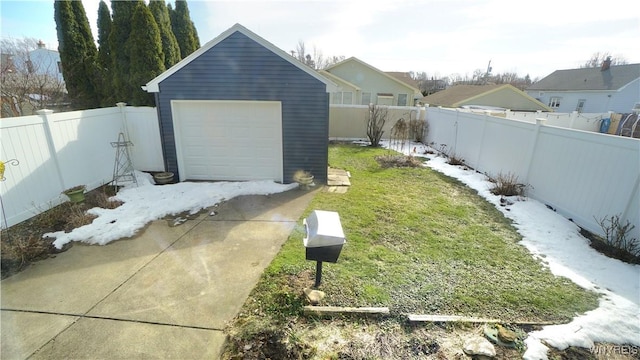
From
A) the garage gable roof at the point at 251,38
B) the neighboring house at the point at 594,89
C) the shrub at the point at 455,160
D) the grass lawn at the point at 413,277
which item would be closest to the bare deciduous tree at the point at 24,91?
the garage gable roof at the point at 251,38

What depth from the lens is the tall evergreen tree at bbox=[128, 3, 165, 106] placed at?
7.84m

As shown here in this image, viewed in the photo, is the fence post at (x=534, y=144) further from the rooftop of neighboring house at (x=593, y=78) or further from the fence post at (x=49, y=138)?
the rooftop of neighboring house at (x=593, y=78)

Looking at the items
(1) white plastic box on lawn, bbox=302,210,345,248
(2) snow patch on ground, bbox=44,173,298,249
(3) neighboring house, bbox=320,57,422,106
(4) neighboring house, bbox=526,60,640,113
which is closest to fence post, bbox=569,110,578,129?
(3) neighboring house, bbox=320,57,422,106

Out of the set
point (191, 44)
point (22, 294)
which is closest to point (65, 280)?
point (22, 294)

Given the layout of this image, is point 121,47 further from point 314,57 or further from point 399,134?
point 314,57

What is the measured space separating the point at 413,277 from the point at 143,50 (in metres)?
9.18

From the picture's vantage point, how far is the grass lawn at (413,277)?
2.98 m

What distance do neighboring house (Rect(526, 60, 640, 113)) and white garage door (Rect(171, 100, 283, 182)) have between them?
99.1 feet

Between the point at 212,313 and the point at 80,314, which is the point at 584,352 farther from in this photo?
the point at 80,314

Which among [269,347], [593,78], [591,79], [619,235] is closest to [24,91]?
[269,347]

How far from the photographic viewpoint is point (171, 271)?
3.78m

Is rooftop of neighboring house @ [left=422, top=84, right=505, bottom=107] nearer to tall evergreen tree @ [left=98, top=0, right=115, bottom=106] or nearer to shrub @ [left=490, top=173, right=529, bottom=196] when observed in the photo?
shrub @ [left=490, top=173, right=529, bottom=196]

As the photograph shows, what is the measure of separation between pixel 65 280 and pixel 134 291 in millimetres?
1043

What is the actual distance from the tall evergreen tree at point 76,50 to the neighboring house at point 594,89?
34993 millimetres
